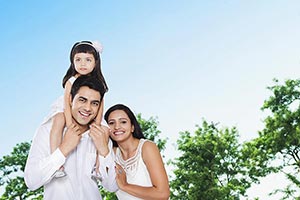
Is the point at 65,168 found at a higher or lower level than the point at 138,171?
lower

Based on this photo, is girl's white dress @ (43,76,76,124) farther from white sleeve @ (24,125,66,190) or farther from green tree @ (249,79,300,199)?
green tree @ (249,79,300,199)

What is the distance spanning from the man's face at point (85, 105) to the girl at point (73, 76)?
66 mm

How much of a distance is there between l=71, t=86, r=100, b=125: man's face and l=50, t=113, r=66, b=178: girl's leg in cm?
10

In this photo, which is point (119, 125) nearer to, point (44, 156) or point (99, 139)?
point (99, 139)

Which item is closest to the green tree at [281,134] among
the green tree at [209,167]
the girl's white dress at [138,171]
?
the green tree at [209,167]

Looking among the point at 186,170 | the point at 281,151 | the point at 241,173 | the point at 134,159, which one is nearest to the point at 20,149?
the point at 186,170

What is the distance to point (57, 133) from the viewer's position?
3025 millimetres

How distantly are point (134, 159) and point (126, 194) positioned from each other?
354mm

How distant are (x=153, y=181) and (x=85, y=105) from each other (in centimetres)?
118

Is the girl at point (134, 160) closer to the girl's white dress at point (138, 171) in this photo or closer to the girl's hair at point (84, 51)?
the girl's white dress at point (138, 171)

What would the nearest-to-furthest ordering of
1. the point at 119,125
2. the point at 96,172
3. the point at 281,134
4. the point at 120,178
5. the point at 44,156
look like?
the point at 44,156, the point at 96,172, the point at 120,178, the point at 119,125, the point at 281,134

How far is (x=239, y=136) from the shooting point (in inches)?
854

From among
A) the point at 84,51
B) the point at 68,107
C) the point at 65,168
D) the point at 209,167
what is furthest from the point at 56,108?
the point at 209,167

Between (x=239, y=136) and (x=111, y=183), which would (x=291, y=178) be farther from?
(x=111, y=183)
